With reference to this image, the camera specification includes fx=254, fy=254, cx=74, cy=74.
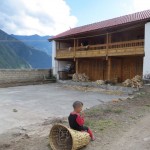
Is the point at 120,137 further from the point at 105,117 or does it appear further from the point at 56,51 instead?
the point at 56,51

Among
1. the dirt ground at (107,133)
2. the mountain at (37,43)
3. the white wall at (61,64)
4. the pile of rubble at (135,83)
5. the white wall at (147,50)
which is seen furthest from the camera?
the mountain at (37,43)

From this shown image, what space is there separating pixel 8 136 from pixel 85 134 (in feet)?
8.02

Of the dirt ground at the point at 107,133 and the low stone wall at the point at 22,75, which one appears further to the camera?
the low stone wall at the point at 22,75

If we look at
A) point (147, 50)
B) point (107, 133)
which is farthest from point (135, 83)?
point (107, 133)

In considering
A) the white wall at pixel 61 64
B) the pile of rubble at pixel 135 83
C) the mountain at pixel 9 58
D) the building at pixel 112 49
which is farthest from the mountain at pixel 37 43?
the pile of rubble at pixel 135 83

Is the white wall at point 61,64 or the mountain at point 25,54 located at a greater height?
the mountain at point 25,54

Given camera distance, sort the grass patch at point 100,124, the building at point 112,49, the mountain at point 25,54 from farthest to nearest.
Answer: the mountain at point 25,54 → the building at point 112,49 → the grass patch at point 100,124

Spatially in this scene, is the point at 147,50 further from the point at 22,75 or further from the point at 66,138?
the point at 22,75

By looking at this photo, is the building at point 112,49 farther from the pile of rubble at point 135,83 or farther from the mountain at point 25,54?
the mountain at point 25,54

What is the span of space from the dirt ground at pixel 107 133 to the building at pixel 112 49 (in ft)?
26.1

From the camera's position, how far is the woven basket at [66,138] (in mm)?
5113

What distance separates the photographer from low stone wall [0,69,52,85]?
2142cm

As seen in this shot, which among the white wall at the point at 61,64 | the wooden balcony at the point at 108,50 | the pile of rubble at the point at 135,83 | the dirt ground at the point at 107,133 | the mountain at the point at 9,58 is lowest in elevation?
the dirt ground at the point at 107,133

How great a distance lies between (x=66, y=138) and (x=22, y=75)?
17892mm
